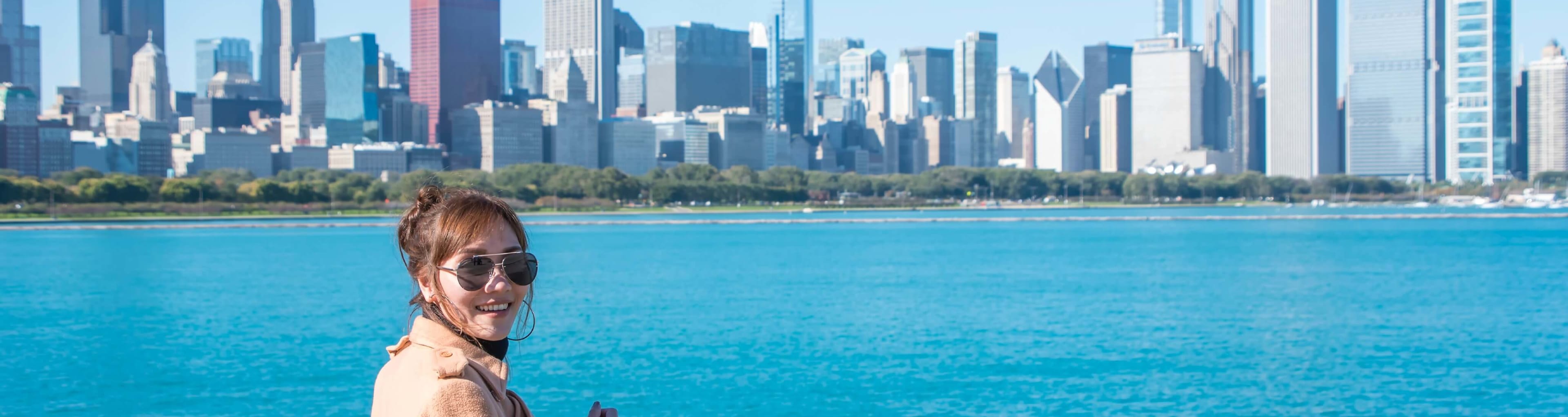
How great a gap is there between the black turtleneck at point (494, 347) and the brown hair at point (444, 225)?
2.8 inches

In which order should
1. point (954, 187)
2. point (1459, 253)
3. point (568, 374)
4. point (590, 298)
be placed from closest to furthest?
1. point (568, 374)
2. point (590, 298)
3. point (1459, 253)
4. point (954, 187)

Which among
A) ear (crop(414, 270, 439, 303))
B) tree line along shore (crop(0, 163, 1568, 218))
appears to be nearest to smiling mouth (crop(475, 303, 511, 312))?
ear (crop(414, 270, 439, 303))

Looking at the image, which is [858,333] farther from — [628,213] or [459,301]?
[628,213]

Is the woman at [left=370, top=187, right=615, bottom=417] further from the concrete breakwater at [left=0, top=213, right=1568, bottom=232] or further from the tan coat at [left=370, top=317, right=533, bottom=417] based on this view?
the concrete breakwater at [left=0, top=213, right=1568, bottom=232]

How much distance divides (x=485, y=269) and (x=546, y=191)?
502ft

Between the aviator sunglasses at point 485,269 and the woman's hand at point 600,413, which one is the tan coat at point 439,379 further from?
the woman's hand at point 600,413

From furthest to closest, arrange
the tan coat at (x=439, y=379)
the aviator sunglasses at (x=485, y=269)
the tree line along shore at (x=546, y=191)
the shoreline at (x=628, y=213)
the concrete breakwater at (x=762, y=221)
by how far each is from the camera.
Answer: the tree line along shore at (x=546, y=191), the shoreline at (x=628, y=213), the concrete breakwater at (x=762, y=221), the aviator sunglasses at (x=485, y=269), the tan coat at (x=439, y=379)

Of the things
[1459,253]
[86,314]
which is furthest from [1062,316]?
[1459,253]

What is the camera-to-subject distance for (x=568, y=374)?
2738 cm

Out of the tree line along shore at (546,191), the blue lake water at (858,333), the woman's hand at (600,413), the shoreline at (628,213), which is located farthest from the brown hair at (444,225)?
the shoreline at (628,213)

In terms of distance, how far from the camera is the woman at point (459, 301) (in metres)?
4.08

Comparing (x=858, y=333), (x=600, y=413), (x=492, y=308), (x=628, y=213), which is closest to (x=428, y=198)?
(x=492, y=308)

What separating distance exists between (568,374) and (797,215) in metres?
123

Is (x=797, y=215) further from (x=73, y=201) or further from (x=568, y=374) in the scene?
(x=568, y=374)
